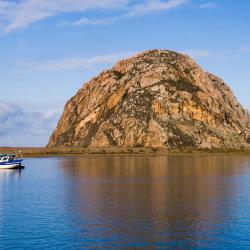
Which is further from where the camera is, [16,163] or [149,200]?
[16,163]

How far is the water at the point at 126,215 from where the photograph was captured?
1745 inches

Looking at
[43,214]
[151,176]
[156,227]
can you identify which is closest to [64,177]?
[151,176]

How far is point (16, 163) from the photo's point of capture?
480ft

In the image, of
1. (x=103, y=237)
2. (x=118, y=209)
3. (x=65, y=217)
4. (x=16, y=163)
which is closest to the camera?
(x=103, y=237)

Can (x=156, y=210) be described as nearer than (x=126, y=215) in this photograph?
No

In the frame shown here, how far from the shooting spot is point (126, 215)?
5647 centimetres

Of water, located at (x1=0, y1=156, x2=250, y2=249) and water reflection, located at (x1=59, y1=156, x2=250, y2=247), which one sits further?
water reflection, located at (x1=59, y1=156, x2=250, y2=247)

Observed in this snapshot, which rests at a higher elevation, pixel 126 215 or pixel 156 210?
pixel 156 210

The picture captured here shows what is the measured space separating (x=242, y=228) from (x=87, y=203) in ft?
80.4

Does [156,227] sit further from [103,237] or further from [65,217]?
[65,217]

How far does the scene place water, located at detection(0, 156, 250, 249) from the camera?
1745 inches

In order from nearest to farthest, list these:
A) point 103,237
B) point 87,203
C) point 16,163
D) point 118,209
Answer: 1. point 103,237
2. point 118,209
3. point 87,203
4. point 16,163

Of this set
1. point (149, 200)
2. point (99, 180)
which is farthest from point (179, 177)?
point (149, 200)

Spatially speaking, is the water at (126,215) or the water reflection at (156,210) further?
the water reflection at (156,210)
